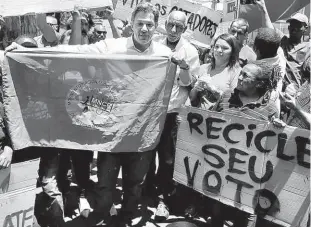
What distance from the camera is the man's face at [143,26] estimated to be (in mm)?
3498

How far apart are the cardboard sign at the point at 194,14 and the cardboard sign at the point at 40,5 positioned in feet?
3.43

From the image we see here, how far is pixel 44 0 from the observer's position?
14.0ft

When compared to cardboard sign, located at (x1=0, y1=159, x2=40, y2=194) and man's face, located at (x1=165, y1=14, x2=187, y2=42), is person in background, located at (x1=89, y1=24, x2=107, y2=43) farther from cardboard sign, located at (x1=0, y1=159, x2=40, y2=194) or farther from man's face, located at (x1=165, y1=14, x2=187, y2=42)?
cardboard sign, located at (x1=0, y1=159, x2=40, y2=194)

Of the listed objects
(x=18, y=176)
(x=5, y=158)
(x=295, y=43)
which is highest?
(x=295, y=43)

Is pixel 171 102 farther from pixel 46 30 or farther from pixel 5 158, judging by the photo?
pixel 46 30

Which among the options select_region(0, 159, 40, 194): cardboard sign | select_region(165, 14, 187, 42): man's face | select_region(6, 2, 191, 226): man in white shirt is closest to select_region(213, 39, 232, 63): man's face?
select_region(6, 2, 191, 226): man in white shirt

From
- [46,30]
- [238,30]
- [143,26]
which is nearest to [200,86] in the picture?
[143,26]

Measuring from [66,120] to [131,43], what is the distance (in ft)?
2.83

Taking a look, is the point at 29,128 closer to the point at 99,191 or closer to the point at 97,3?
the point at 99,191

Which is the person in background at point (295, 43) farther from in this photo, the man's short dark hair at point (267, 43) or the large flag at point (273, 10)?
the man's short dark hair at point (267, 43)

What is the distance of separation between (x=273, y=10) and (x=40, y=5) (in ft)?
10.3

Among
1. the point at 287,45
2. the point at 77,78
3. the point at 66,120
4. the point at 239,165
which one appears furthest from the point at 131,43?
the point at 287,45

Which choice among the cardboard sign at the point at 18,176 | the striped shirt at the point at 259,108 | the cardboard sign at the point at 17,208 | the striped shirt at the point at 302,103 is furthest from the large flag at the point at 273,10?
the cardboard sign at the point at 17,208

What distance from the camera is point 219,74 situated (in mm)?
3711
